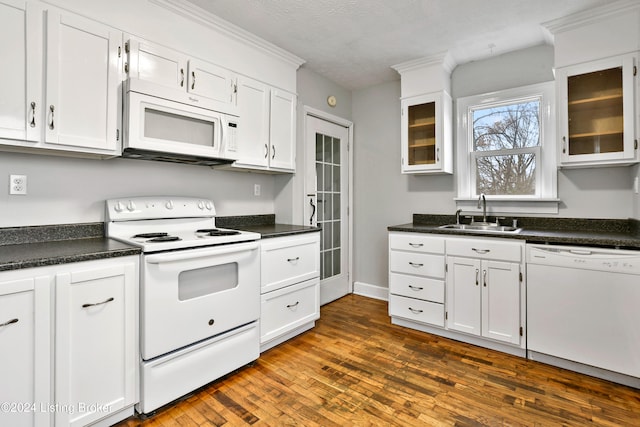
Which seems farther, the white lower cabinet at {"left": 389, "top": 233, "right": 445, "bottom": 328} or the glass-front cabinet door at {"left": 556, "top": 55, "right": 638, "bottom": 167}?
the white lower cabinet at {"left": 389, "top": 233, "right": 445, "bottom": 328}

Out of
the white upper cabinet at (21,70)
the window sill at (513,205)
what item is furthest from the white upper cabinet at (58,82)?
the window sill at (513,205)

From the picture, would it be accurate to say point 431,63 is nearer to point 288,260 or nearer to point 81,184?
point 288,260

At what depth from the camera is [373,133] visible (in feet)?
12.7

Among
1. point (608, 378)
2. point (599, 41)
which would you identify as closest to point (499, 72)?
point (599, 41)

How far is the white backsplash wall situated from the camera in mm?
1815

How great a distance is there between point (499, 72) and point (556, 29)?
0.61 m

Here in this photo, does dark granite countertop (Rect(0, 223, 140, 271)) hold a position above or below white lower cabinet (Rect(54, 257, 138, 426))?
above

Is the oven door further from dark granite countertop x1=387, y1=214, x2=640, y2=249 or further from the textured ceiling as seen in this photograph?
the textured ceiling

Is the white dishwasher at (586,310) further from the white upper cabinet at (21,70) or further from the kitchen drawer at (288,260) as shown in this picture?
the white upper cabinet at (21,70)

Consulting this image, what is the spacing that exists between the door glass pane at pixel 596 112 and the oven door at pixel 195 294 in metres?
2.53

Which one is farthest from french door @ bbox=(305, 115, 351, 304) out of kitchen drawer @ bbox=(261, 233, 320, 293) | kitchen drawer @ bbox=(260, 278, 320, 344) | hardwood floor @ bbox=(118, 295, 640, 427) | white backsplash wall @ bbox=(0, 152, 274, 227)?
hardwood floor @ bbox=(118, 295, 640, 427)

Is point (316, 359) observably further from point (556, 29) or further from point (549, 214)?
point (556, 29)

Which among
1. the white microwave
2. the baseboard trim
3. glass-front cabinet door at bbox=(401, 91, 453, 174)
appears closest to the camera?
the white microwave

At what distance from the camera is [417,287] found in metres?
2.85
